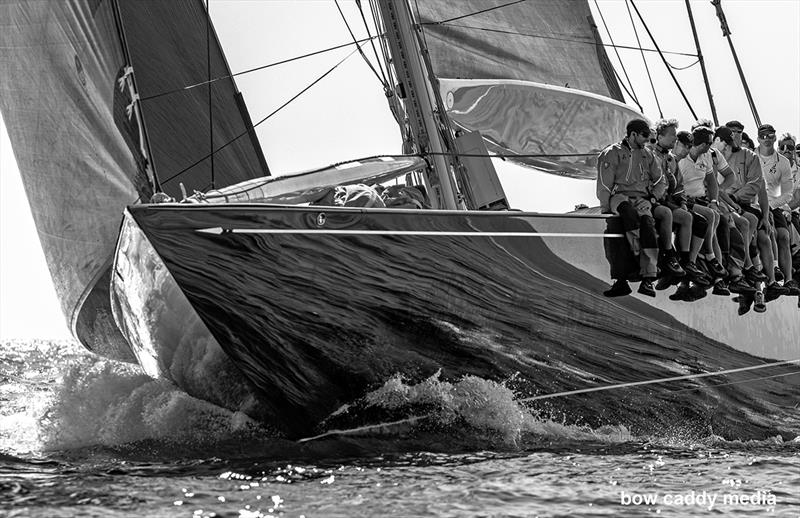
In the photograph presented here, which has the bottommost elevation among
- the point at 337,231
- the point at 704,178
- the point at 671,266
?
the point at 671,266

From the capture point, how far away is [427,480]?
4664 millimetres

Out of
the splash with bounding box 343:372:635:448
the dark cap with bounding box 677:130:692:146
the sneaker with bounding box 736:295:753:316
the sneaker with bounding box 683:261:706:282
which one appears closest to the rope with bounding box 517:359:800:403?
the splash with bounding box 343:372:635:448

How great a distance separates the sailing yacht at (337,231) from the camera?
5395 mm

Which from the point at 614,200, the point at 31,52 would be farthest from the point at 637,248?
the point at 31,52

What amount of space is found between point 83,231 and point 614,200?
3038 mm

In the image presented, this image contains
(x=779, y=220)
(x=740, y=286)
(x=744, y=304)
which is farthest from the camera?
(x=779, y=220)

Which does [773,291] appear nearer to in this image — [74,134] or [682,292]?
[682,292]

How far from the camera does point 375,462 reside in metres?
5.17

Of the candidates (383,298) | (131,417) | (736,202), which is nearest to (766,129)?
(736,202)

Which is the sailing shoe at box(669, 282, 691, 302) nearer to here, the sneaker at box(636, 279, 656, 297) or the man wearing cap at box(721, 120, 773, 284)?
the sneaker at box(636, 279, 656, 297)

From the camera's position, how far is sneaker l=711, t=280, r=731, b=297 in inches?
294

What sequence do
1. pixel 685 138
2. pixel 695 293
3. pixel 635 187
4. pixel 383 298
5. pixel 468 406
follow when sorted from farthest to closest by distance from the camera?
pixel 685 138 < pixel 695 293 < pixel 635 187 < pixel 468 406 < pixel 383 298

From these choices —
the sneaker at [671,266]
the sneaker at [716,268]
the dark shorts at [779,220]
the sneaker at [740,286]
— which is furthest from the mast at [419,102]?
the dark shorts at [779,220]

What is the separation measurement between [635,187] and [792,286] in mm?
2298
